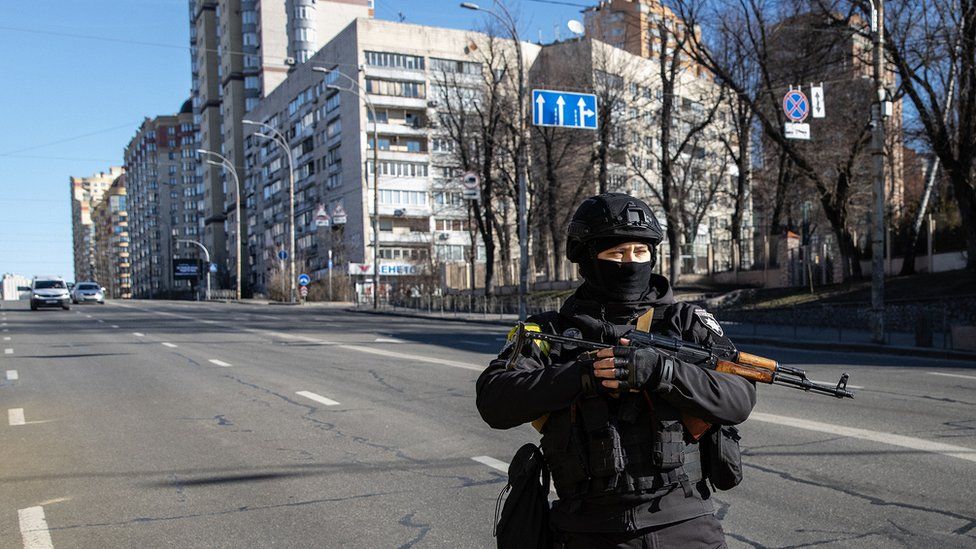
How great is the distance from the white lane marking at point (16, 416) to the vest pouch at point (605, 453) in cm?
941

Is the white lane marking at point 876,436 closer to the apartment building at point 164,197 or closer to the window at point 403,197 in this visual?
the window at point 403,197

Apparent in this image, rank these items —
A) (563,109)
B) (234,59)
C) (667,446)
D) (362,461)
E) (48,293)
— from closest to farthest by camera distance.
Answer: (667,446)
(362,461)
(563,109)
(48,293)
(234,59)

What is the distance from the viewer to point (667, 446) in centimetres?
260

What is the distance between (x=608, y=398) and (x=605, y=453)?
17cm

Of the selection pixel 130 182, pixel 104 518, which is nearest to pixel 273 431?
pixel 104 518

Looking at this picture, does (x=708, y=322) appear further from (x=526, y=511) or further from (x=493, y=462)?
(x=493, y=462)

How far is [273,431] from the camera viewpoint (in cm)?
894

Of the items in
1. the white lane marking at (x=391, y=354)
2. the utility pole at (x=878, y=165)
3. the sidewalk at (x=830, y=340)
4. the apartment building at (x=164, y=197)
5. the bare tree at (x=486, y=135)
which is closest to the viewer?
the white lane marking at (x=391, y=354)

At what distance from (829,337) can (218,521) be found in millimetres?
19159

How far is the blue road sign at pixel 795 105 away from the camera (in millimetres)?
20736

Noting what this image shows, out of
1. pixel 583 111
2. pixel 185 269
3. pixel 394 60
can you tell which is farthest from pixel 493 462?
pixel 185 269

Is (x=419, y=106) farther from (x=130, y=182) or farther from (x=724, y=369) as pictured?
(x=130, y=182)

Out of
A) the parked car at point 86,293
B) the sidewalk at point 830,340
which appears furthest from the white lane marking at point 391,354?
the parked car at point 86,293

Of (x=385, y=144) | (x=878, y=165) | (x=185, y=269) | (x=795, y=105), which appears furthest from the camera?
(x=185, y=269)
